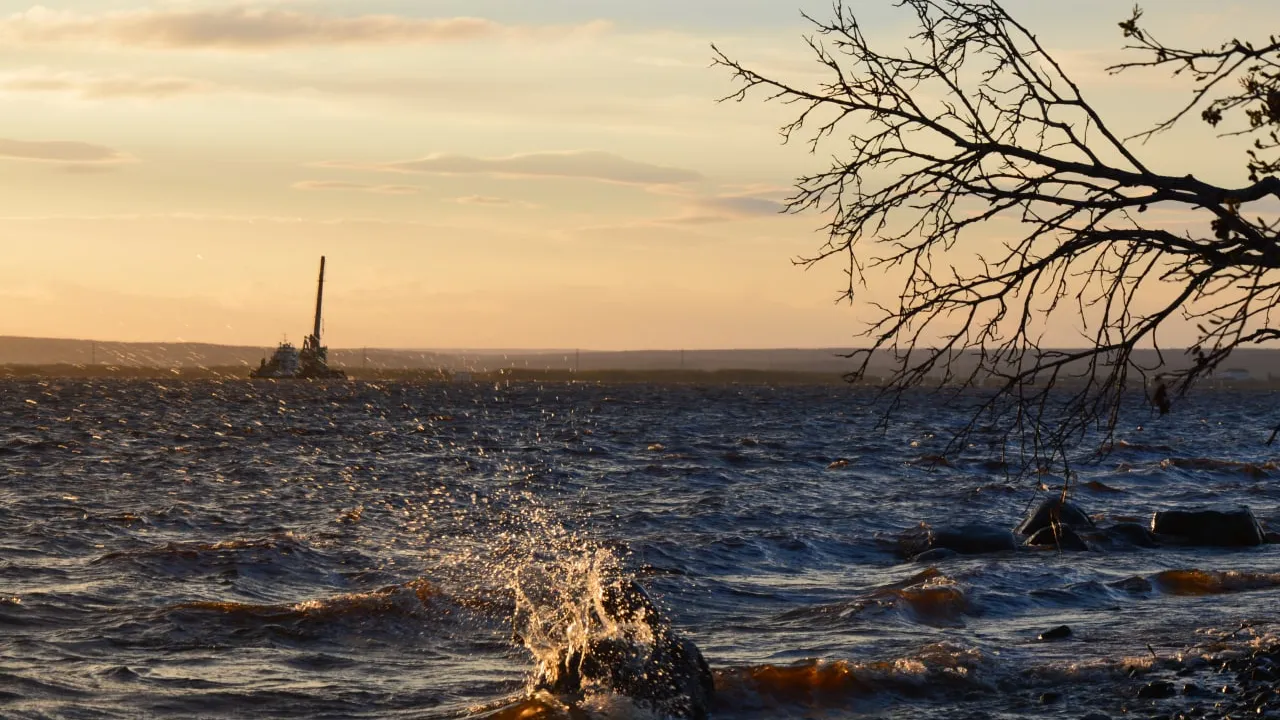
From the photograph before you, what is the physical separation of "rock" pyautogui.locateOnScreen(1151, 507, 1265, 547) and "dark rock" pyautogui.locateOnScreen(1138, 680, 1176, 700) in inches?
453

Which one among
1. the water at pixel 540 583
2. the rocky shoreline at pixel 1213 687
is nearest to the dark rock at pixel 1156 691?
the rocky shoreline at pixel 1213 687

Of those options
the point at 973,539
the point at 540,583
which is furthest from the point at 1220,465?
the point at 540,583

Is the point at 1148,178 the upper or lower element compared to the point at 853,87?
lower

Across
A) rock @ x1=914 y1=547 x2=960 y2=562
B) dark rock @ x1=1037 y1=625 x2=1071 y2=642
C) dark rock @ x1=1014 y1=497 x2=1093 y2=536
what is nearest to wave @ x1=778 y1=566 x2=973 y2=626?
dark rock @ x1=1037 y1=625 x2=1071 y2=642

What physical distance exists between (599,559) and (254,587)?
4915mm

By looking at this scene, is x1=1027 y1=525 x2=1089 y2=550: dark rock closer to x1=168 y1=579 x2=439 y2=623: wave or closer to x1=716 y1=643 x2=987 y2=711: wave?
x1=716 y1=643 x2=987 y2=711: wave

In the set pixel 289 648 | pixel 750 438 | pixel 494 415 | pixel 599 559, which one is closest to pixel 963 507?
pixel 599 559

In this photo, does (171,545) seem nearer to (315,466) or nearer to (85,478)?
(85,478)

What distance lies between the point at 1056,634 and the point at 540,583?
6.25 metres

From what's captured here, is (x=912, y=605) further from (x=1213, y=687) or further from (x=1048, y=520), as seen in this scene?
(x=1048, y=520)

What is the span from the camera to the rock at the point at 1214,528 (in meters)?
21.0

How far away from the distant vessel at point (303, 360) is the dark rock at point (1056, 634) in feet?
422

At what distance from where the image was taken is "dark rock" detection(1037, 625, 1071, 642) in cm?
1319

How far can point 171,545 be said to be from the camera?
18.8 meters
